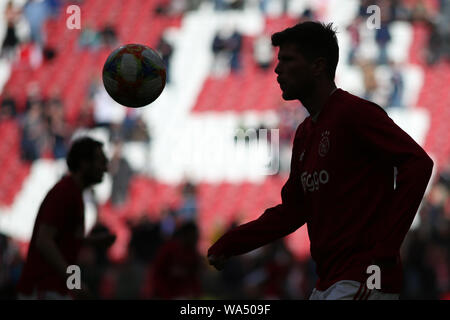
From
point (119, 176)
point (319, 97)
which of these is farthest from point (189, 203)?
point (319, 97)

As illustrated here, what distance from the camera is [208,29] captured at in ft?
48.5

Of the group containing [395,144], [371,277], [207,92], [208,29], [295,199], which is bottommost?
[371,277]

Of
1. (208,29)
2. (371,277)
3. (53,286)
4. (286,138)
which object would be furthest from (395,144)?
(208,29)

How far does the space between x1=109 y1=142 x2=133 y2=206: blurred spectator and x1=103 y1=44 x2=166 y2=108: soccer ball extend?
8571 mm

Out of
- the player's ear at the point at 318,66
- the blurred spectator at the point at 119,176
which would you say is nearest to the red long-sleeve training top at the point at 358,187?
the player's ear at the point at 318,66

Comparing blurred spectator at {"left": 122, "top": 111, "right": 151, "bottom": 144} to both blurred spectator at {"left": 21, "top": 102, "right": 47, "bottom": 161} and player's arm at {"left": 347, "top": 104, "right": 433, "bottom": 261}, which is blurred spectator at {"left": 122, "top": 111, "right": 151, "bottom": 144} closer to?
blurred spectator at {"left": 21, "top": 102, "right": 47, "bottom": 161}

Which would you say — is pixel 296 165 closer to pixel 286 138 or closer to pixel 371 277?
pixel 371 277

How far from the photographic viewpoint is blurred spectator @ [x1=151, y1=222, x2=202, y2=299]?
7.91 meters

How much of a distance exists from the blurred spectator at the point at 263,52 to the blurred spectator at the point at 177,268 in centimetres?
688

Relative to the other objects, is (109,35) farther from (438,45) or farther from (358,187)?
(358,187)

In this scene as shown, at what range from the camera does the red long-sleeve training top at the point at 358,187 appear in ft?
9.70

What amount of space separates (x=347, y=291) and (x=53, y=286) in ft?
7.75

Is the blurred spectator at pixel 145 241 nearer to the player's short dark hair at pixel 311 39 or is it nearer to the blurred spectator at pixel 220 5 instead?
the blurred spectator at pixel 220 5

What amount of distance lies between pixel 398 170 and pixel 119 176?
10.5 meters
